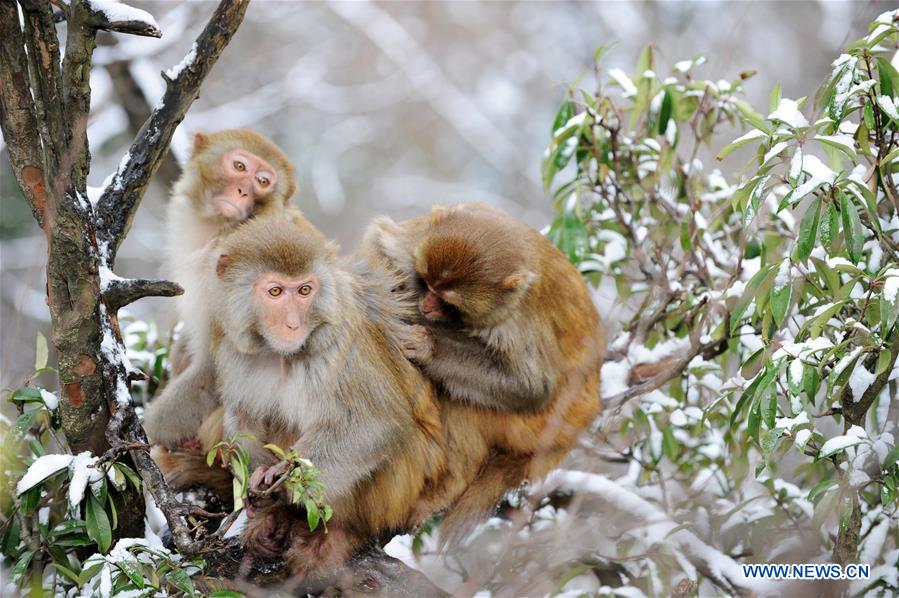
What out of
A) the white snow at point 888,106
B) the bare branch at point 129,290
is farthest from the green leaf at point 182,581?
the white snow at point 888,106

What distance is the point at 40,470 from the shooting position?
306cm

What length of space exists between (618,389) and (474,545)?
1111mm

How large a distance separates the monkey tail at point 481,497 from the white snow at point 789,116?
5.87 ft

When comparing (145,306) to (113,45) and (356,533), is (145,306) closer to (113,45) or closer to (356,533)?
(113,45)

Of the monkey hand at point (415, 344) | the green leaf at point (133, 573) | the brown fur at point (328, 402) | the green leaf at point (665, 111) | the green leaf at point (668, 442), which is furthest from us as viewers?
the green leaf at point (665, 111)

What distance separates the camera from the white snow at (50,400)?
3.29 m

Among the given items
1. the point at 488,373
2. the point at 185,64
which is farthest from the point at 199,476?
the point at 185,64

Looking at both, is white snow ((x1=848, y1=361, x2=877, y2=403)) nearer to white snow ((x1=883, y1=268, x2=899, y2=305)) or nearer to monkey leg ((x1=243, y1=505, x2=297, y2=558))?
white snow ((x1=883, y1=268, x2=899, y2=305))

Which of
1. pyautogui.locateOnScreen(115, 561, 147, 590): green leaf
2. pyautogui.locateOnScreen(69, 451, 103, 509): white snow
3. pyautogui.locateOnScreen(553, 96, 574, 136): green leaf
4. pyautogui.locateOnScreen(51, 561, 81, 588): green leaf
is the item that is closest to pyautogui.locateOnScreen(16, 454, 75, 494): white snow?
pyautogui.locateOnScreen(69, 451, 103, 509): white snow

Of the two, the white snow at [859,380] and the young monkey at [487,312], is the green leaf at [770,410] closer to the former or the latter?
the white snow at [859,380]

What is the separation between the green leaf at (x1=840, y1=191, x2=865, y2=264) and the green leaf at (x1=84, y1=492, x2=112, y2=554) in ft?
8.88

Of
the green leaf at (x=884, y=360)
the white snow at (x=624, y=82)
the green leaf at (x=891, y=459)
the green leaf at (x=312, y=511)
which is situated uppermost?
the white snow at (x=624, y=82)

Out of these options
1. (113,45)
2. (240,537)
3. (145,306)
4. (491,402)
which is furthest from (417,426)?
(145,306)

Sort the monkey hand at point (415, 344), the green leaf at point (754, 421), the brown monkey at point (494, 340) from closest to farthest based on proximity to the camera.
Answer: the green leaf at point (754, 421), the monkey hand at point (415, 344), the brown monkey at point (494, 340)
